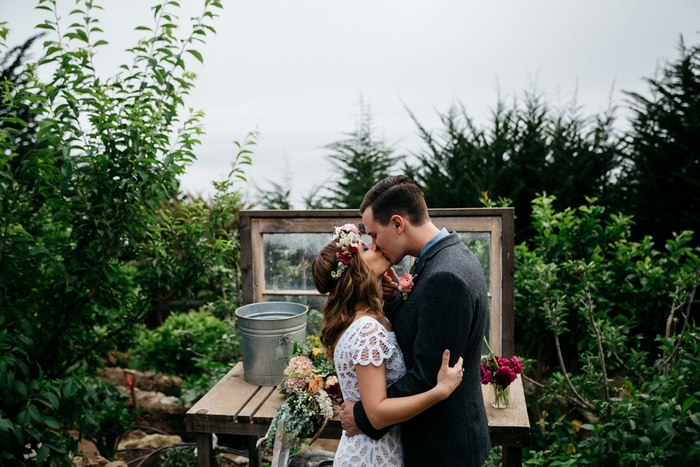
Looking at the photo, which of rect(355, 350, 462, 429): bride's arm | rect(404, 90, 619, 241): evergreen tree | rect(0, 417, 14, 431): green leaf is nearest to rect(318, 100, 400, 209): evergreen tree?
rect(404, 90, 619, 241): evergreen tree

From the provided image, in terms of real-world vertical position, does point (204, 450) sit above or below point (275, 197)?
below

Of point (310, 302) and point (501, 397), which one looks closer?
point (501, 397)

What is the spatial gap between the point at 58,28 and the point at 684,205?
498cm

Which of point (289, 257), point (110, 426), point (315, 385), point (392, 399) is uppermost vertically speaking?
point (289, 257)

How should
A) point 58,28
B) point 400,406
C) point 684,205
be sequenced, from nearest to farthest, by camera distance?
point 400,406 < point 58,28 < point 684,205

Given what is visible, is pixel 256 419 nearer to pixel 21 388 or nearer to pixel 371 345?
pixel 21 388

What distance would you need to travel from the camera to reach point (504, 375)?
310cm

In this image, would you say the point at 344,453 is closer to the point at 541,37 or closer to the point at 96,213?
the point at 96,213

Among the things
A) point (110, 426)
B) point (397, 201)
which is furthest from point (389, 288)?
point (110, 426)

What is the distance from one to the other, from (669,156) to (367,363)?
168 inches

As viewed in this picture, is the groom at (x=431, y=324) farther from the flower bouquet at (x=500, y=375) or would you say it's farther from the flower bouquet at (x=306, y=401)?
the flower bouquet at (x=500, y=375)

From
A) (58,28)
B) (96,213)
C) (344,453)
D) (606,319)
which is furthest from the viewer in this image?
(606,319)

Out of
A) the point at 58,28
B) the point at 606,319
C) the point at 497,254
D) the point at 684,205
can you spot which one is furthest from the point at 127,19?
the point at 684,205

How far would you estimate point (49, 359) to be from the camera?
3.80 metres
